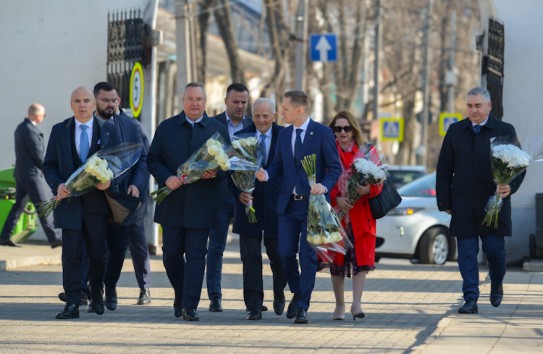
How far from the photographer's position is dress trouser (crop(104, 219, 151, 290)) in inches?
487

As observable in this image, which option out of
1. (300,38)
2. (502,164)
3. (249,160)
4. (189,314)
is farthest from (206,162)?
(300,38)

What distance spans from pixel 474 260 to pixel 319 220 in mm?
1674

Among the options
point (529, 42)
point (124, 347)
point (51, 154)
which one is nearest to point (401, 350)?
point (124, 347)

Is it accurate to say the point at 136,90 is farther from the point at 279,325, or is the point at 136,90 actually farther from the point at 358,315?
the point at 279,325

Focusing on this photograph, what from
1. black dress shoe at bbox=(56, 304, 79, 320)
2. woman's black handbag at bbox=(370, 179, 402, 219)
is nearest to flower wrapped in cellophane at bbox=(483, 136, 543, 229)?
woman's black handbag at bbox=(370, 179, 402, 219)

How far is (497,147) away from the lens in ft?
39.2

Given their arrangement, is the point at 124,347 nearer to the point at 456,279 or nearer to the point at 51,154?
the point at 51,154

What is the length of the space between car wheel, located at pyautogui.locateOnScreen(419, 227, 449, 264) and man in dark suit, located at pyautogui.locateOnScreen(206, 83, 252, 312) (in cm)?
771

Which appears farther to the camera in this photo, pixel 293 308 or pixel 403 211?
pixel 403 211

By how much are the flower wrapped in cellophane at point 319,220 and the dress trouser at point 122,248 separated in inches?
72.1

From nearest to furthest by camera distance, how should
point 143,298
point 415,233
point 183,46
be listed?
point 143,298, point 415,233, point 183,46

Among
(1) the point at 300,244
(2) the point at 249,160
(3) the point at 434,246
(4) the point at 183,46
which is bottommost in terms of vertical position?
(3) the point at 434,246

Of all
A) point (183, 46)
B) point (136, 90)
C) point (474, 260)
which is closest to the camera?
point (474, 260)

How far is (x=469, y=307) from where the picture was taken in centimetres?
1202
